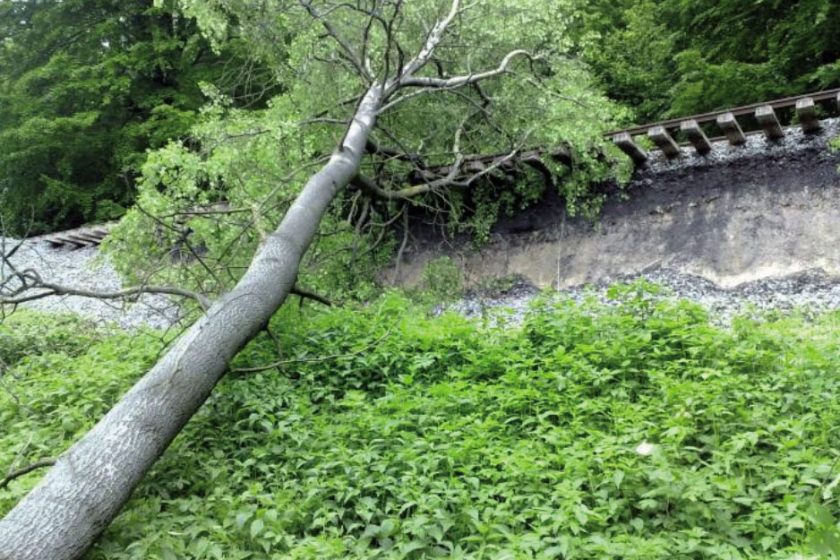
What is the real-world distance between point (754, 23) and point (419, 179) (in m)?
6.06

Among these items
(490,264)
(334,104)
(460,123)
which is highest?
(334,104)

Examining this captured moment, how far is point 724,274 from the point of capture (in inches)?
344

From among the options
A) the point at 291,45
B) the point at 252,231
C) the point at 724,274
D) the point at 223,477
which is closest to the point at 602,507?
the point at 223,477

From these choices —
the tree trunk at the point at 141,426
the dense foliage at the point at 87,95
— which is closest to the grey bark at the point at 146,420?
the tree trunk at the point at 141,426

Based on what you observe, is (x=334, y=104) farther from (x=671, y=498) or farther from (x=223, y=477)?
(x=671, y=498)

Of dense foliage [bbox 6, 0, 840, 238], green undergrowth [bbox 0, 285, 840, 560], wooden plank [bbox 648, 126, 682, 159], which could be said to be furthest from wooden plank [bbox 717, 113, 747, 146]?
green undergrowth [bbox 0, 285, 840, 560]

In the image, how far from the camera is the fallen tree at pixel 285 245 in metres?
3.66

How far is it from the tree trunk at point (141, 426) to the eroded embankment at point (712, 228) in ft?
15.7

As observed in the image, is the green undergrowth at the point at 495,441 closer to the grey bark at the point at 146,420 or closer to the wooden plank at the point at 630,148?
the grey bark at the point at 146,420

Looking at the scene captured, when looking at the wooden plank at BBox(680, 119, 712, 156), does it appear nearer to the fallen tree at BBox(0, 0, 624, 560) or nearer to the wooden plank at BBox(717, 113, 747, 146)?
the wooden plank at BBox(717, 113, 747, 146)

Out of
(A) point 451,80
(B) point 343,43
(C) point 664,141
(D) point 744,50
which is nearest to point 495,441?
(A) point 451,80

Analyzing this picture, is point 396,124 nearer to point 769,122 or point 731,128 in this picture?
point 731,128

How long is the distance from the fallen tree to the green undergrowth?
1.09 ft

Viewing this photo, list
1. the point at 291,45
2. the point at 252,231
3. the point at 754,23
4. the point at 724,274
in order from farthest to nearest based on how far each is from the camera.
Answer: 1. the point at 754,23
2. the point at 291,45
3. the point at 724,274
4. the point at 252,231
